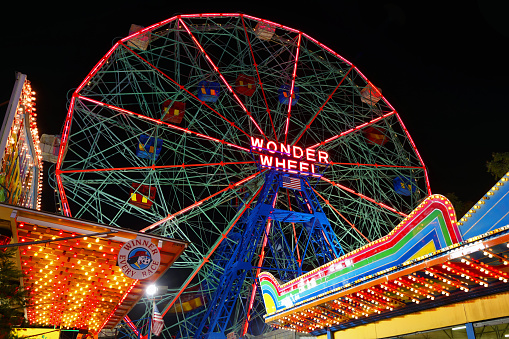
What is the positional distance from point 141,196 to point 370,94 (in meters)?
11.8

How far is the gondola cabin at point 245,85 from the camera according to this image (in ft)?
63.2

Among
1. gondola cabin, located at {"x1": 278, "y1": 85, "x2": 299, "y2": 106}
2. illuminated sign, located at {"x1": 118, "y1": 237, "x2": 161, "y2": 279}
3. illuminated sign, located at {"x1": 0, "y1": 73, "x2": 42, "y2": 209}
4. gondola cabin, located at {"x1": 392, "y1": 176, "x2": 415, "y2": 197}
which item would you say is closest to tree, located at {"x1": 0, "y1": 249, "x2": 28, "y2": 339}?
illuminated sign, located at {"x1": 118, "y1": 237, "x2": 161, "y2": 279}

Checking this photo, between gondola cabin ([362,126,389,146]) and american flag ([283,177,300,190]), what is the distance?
4.72 metres

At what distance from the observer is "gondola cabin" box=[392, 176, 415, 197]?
67.1 feet

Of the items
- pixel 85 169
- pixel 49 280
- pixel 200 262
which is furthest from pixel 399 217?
pixel 49 280

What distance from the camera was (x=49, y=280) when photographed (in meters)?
11.3

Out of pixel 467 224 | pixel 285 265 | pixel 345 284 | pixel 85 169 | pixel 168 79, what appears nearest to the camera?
pixel 467 224

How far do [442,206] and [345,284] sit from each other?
3.09m

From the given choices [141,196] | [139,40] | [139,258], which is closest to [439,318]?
[139,258]

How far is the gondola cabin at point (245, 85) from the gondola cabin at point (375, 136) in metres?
5.89

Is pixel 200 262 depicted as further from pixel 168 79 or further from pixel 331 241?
pixel 168 79

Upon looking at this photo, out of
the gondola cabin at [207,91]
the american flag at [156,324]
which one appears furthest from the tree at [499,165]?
the american flag at [156,324]

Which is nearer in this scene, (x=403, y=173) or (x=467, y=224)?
(x=467, y=224)

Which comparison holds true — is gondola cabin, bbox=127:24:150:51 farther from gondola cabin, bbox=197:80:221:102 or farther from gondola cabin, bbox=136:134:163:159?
gondola cabin, bbox=136:134:163:159
